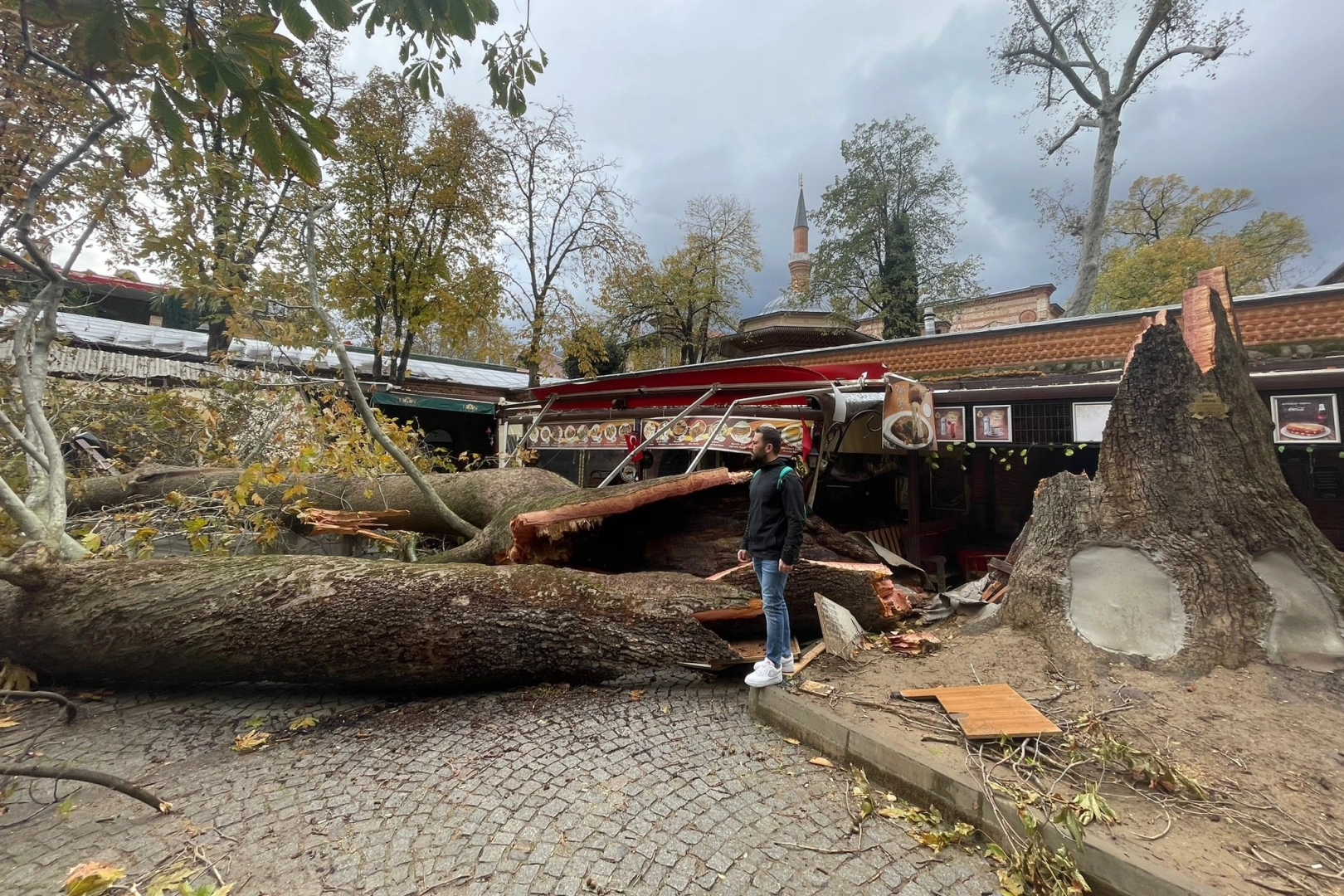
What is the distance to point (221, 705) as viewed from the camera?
131 inches

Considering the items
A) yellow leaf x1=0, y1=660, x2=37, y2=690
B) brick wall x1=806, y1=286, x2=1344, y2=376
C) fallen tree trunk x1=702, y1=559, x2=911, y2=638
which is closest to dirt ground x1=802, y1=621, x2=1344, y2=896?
fallen tree trunk x1=702, y1=559, x2=911, y2=638

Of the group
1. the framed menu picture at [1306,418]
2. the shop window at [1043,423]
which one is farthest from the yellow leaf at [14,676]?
the framed menu picture at [1306,418]

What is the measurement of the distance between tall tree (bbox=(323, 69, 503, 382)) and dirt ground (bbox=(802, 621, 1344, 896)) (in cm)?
1047

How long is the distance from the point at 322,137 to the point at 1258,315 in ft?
28.5

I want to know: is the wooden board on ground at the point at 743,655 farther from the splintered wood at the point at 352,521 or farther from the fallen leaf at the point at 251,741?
the splintered wood at the point at 352,521

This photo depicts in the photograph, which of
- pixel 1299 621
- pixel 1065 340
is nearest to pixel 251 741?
pixel 1299 621

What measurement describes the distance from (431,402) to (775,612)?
1001 centimetres

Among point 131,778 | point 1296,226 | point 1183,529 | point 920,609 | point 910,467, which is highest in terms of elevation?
point 1296,226

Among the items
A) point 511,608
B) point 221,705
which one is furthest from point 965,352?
point 221,705

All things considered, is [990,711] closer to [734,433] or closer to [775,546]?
[775,546]

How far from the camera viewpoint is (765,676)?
3.33m

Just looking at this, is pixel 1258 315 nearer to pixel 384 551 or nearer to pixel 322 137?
pixel 322 137

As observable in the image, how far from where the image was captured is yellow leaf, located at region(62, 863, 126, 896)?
183 centimetres

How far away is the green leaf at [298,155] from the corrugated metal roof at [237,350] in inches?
319
